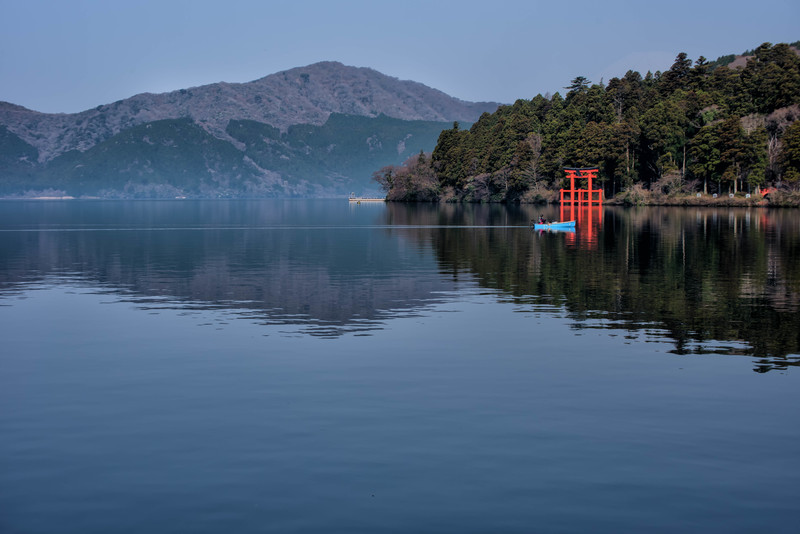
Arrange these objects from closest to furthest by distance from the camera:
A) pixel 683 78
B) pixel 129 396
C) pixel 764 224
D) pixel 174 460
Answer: pixel 174 460 < pixel 129 396 < pixel 764 224 < pixel 683 78

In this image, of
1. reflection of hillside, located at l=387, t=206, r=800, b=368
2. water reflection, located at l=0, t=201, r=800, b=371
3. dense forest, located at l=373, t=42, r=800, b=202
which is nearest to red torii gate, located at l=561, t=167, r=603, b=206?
dense forest, located at l=373, t=42, r=800, b=202

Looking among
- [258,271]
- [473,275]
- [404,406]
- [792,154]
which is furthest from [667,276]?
[792,154]

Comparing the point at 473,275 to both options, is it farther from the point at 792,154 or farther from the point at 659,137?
the point at 659,137

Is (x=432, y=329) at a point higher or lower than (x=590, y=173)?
lower

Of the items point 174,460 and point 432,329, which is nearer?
Result: point 174,460

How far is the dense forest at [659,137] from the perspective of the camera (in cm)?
12712

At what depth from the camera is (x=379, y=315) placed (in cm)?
2975

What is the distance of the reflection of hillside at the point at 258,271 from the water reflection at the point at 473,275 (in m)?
0.10

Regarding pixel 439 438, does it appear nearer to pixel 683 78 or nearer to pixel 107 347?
pixel 107 347

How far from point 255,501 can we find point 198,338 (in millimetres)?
14137

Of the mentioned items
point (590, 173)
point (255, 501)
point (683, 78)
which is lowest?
point (255, 501)

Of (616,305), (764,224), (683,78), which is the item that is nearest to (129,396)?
(616,305)

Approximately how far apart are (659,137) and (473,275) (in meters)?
107

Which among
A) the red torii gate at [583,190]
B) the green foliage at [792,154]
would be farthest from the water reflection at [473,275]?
the red torii gate at [583,190]
